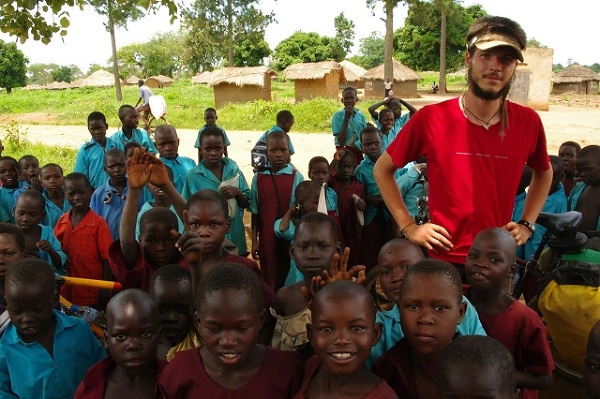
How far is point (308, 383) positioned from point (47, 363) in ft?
3.74

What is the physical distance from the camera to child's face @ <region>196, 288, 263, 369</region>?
5.79 feet

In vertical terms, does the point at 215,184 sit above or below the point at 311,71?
below

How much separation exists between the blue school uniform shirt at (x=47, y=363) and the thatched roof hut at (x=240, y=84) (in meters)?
20.5

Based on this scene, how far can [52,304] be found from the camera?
2250 millimetres

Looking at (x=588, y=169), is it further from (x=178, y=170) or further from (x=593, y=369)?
(x=178, y=170)

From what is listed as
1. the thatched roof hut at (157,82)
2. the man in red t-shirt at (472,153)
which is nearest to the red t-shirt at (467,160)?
the man in red t-shirt at (472,153)

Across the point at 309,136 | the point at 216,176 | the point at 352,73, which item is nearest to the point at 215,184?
the point at 216,176

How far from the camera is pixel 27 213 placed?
3297 mm

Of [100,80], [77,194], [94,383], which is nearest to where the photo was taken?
[94,383]

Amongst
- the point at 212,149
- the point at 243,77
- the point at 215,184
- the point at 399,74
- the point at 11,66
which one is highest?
the point at 11,66

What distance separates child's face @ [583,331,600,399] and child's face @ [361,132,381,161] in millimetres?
2729

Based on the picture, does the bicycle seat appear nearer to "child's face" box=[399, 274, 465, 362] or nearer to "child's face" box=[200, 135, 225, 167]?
"child's face" box=[399, 274, 465, 362]

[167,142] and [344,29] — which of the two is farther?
[344,29]

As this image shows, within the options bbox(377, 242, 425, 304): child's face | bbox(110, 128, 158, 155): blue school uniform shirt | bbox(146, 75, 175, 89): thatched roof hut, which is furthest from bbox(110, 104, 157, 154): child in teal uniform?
bbox(146, 75, 175, 89): thatched roof hut
